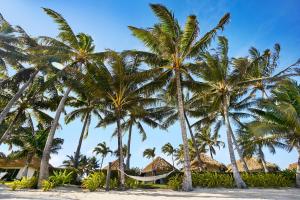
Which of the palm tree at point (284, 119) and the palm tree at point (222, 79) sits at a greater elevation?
the palm tree at point (222, 79)

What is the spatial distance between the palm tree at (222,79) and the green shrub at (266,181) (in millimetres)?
1657

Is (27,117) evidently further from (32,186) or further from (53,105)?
(32,186)

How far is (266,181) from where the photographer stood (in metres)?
16.8

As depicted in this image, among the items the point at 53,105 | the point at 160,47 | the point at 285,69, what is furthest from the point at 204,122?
the point at 53,105

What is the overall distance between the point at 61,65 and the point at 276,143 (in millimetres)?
16336

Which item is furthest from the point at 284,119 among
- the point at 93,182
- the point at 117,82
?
the point at 93,182

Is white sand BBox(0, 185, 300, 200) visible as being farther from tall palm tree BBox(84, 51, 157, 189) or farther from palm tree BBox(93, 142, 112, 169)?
palm tree BBox(93, 142, 112, 169)

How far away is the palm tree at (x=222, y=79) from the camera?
1576cm

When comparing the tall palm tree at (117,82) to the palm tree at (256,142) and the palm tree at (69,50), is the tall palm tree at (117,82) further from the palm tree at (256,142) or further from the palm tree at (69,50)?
the palm tree at (256,142)

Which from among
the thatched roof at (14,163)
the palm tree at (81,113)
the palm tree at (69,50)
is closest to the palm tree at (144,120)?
the palm tree at (81,113)

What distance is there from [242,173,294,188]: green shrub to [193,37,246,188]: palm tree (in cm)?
166

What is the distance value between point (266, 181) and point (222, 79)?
7.22 meters

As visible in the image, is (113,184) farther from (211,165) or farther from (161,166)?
(211,165)

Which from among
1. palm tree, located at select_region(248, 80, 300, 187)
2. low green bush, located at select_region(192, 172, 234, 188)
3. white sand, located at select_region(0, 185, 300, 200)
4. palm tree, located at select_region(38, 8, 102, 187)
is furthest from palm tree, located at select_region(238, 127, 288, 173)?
palm tree, located at select_region(38, 8, 102, 187)
